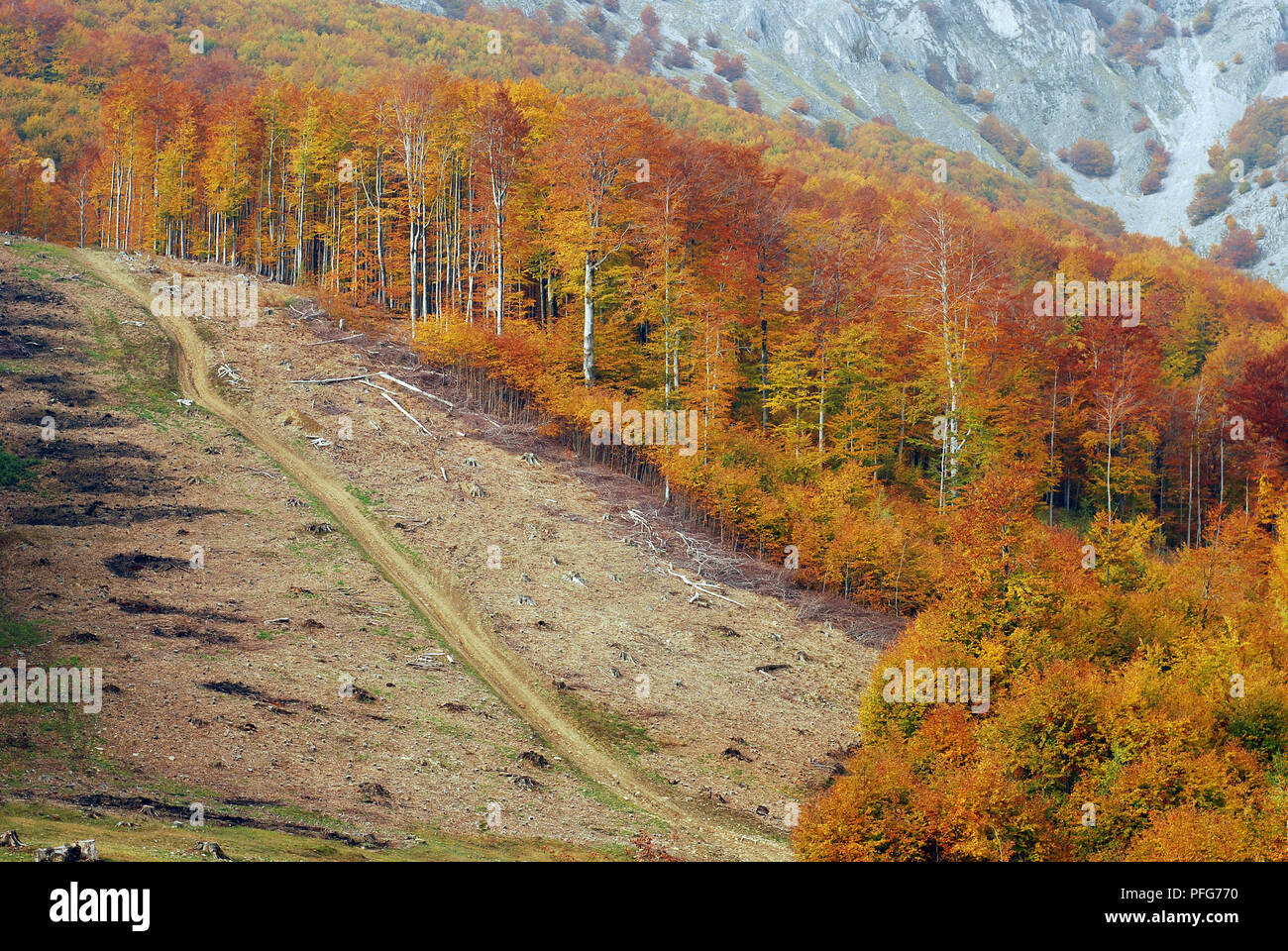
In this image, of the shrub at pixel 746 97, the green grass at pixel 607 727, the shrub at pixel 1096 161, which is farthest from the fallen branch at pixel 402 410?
the shrub at pixel 1096 161

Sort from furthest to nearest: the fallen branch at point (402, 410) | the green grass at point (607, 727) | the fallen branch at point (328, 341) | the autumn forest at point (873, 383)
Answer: the fallen branch at point (328, 341), the fallen branch at point (402, 410), the green grass at point (607, 727), the autumn forest at point (873, 383)

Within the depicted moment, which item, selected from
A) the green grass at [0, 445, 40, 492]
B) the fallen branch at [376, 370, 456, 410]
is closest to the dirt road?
the fallen branch at [376, 370, 456, 410]

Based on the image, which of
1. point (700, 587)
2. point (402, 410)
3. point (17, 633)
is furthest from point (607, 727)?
point (402, 410)

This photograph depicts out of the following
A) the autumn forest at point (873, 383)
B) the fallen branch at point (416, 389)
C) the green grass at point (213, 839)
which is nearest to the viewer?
the green grass at point (213, 839)

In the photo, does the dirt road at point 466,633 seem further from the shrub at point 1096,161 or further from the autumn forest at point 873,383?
the shrub at point 1096,161

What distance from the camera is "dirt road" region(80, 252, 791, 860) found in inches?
856

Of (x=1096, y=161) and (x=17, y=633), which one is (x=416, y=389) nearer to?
(x=17, y=633)

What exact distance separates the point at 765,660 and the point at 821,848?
1169 centimetres

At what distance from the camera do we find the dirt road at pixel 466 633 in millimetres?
21734

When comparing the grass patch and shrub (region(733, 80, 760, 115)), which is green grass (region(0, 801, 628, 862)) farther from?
shrub (region(733, 80, 760, 115))

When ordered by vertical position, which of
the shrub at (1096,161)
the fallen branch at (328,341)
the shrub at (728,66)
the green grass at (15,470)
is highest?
the shrub at (728,66)

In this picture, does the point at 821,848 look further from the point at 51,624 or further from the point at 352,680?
the point at 51,624

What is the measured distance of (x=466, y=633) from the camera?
92.3 ft

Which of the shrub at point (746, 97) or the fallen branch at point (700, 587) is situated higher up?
the shrub at point (746, 97)
